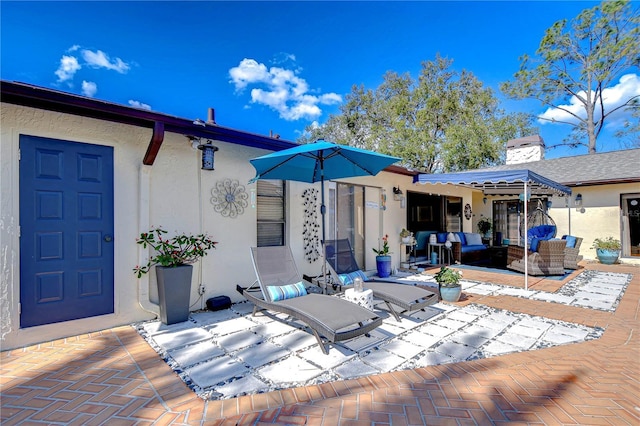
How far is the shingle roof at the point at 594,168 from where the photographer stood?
423 inches

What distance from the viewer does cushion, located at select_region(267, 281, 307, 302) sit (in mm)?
4383

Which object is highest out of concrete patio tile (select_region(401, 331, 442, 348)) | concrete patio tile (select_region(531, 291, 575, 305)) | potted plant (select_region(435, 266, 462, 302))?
potted plant (select_region(435, 266, 462, 302))

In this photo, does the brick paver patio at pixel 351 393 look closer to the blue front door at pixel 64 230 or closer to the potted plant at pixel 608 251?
the blue front door at pixel 64 230

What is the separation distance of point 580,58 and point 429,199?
53.4ft

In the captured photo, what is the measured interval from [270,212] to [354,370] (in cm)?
376

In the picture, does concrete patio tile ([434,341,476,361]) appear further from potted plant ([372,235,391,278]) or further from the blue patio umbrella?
potted plant ([372,235,391,278])

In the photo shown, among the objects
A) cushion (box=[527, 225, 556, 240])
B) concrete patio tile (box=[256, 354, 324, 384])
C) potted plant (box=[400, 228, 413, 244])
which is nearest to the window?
concrete patio tile (box=[256, 354, 324, 384])

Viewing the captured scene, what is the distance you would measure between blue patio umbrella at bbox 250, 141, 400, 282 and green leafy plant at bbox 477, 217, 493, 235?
11945 mm

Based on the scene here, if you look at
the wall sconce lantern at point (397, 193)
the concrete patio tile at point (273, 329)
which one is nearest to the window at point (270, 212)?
the concrete patio tile at point (273, 329)

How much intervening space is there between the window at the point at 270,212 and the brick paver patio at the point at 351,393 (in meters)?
2.90

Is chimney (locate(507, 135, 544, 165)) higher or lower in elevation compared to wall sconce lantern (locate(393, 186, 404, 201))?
higher

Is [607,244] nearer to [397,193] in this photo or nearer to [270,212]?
[397,193]

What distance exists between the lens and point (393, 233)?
8.78m

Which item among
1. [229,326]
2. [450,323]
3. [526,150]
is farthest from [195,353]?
[526,150]
